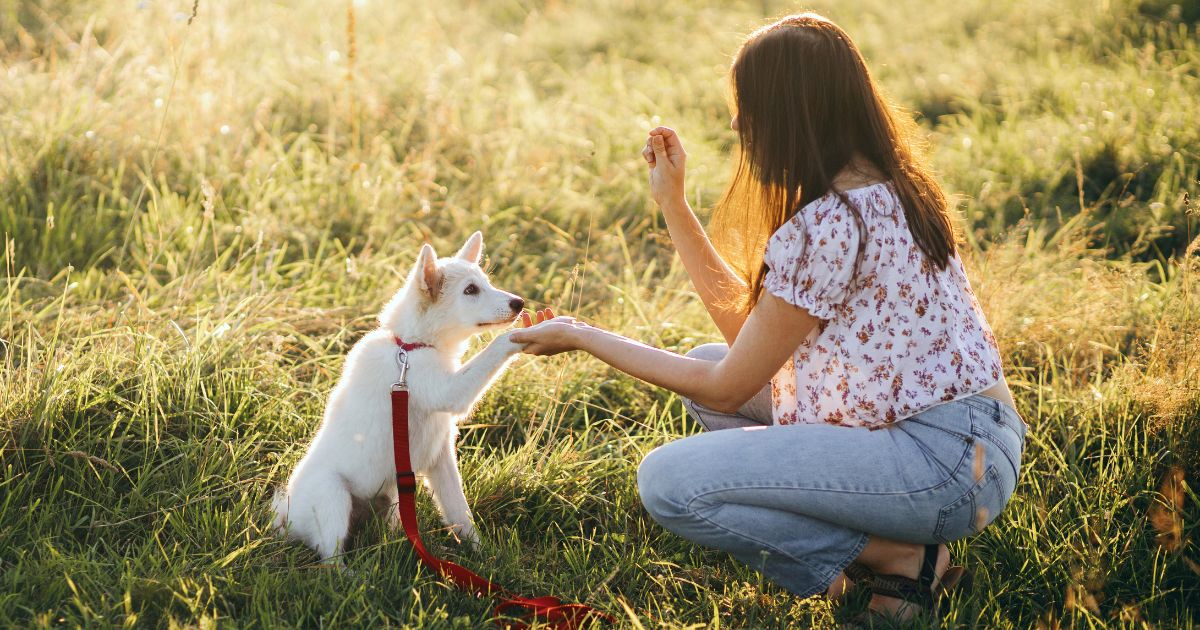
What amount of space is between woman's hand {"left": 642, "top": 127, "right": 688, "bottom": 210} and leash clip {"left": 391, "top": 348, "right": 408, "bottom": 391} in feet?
2.84

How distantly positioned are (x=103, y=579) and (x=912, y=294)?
2119 mm

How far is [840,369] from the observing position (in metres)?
2.40

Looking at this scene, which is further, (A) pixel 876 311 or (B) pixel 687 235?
(B) pixel 687 235

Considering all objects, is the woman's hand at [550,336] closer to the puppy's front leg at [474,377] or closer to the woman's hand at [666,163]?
the puppy's front leg at [474,377]

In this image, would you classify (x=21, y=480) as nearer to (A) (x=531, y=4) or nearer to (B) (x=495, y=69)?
(B) (x=495, y=69)

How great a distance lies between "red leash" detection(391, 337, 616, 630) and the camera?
2410 mm

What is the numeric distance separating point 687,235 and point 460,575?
120 centimetres

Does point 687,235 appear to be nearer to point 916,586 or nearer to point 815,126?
point 815,126

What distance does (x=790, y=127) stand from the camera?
2.41 meters

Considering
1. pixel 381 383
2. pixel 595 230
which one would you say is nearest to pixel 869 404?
pixel 381 383

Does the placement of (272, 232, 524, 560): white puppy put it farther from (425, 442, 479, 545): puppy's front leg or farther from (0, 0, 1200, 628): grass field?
(0, 0, 1200, 628): grass field

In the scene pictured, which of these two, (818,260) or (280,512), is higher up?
(818,260)

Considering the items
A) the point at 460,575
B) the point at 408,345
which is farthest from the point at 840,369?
the point at 408,345

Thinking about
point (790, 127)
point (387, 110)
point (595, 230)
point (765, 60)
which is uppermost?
point (765, 60)
